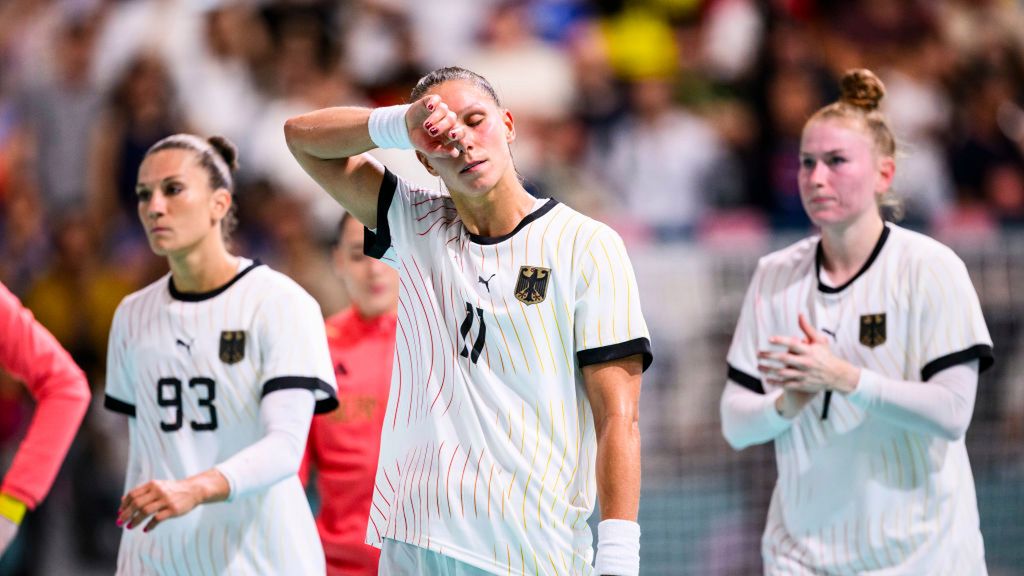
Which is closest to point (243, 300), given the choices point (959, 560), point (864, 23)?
point (959, 560)

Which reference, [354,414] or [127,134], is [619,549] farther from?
[127,134]

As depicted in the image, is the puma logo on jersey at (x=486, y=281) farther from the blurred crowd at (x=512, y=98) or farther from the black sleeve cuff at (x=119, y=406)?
the blurred crowd at (x=512, y=98)

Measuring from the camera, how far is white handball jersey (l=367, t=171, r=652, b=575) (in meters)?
3.66

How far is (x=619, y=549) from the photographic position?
3.46m

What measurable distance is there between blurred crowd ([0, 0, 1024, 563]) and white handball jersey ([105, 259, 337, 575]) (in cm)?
413

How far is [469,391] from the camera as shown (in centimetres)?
375

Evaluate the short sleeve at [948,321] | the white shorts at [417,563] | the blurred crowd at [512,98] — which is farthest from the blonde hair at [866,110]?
the blurred crowd at [512,98]

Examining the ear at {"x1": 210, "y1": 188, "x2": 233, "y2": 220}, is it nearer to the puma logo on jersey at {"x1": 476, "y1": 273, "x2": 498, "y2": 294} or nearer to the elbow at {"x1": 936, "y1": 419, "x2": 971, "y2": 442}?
the puma logo on jersey at {"x1": 476, "y1": 273, "x2": 498, "y2": 294}

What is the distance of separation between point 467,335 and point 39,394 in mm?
2169

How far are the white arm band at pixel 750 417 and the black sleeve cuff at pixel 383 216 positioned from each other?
1687mm

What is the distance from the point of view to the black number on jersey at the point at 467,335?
3.77 metres

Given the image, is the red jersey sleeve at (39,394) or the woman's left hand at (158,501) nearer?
the woman's left hand at (158,501)

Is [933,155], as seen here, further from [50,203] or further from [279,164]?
[50,203]

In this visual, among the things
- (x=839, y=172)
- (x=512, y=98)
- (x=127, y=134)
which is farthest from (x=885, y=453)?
(x=127, y=134)
